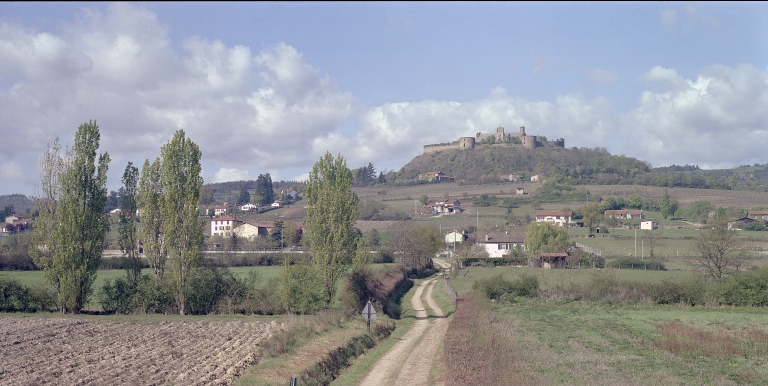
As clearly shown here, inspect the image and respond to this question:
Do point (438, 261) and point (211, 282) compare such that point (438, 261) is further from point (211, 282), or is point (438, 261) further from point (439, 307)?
point (211, 282)

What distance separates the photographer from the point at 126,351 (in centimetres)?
2441

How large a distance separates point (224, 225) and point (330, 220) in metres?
83.3

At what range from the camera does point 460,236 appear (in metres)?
119

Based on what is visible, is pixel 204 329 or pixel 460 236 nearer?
pixel 204 329

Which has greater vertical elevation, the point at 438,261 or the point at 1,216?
the point at 1,216

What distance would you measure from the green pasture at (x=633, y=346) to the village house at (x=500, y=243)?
5589 cm

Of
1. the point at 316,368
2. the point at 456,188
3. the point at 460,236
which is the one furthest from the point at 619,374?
the point at 456,188

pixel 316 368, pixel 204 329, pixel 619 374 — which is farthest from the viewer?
pixel 204 329

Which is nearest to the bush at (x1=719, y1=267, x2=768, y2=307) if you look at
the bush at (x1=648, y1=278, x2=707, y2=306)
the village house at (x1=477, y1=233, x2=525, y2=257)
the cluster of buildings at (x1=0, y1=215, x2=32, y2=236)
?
the bush at (x1=648, y1=278, x2=707, y2=306)

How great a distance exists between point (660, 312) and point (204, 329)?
102 ft

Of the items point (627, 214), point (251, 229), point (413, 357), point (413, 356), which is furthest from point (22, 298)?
point (627, 214)

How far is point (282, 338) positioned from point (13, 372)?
379 inches

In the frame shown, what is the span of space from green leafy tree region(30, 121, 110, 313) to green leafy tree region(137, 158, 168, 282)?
2438 mm

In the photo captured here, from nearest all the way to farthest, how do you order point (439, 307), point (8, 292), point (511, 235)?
point (8, 292) → point (439, 307) → point (511, 235)
